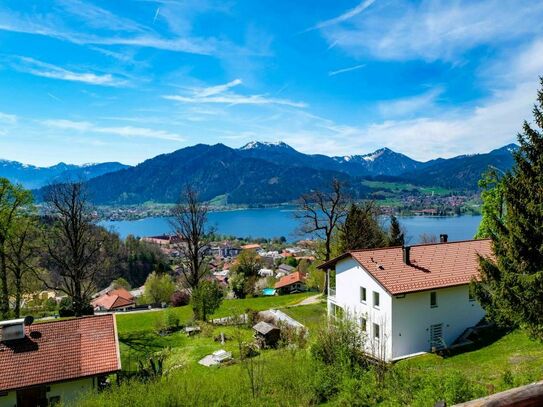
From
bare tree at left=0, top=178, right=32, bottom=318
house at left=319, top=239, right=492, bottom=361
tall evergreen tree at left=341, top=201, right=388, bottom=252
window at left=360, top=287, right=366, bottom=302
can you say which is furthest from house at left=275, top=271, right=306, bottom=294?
bare tree at left=0, top=178, right=32, bottom=318

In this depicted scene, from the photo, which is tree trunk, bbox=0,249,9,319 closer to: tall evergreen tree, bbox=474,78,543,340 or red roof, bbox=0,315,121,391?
red roof, bbox=0,315,121,391

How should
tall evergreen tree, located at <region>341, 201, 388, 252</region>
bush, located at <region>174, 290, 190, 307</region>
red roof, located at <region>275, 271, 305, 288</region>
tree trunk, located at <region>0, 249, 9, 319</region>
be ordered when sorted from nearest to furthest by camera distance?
tree trunk, located at <region>0, 249, 9, 319</region> < tall evergreen tree, located at <region>341, 201, 388, 252</region> < bush, located at <region>174, 290, 190, 307</region> < red roof, located at <region>275, 271, 305, 288</region>

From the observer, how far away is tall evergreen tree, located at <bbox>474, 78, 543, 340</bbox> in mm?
14250

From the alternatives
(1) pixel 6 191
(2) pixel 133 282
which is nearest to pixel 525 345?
(1) pixel 6 191

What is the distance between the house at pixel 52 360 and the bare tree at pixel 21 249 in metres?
9.86

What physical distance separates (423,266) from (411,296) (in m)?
3.01

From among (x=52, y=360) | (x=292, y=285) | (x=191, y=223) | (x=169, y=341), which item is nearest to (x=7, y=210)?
(x=191, y=223)

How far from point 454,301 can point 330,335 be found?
11.0m

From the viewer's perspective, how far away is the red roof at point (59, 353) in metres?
16.6

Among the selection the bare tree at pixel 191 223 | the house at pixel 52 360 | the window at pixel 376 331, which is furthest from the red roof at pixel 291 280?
the house at pixel 52 360

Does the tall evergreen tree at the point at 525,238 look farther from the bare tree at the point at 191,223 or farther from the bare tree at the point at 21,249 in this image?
the bare tree at the point at 21,249

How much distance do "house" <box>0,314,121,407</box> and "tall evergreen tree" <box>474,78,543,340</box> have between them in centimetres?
1637

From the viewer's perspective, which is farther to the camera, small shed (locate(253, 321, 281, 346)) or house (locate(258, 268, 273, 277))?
house (locate(258, 268, 273, 277))

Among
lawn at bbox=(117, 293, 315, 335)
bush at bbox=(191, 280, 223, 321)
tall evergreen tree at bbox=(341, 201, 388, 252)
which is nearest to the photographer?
bush at bbox=(191, 280, 223, 321)
